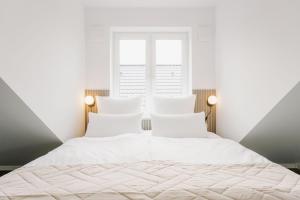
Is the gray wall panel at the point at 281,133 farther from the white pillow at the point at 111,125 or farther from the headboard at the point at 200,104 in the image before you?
the white pillow at the point at 111,125

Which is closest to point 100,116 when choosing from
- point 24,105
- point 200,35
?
point 24,105

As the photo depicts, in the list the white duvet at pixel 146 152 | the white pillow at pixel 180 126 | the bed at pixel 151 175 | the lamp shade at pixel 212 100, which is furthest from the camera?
the lamp shade at pixel 212 100

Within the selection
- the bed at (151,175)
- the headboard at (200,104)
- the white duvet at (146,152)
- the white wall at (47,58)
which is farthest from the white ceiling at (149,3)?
the bed at (151,175)

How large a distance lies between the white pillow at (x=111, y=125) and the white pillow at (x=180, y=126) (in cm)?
23

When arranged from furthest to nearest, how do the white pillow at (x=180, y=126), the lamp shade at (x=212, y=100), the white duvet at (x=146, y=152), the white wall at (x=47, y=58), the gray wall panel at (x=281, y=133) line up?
the lamp shade at (x=212, y=100) → the white pillow at (x=180, y=126) → the gray wall panel at (x=281, y=133) → the white duvet at (x=146, y=152) → the white wall at (x=47, y=58)

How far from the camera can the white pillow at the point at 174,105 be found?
3359 millimetres

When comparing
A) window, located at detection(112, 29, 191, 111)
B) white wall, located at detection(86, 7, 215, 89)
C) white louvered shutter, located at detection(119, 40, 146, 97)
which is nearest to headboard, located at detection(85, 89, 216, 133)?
white wall, located at detection(86, 7, 215, 89)

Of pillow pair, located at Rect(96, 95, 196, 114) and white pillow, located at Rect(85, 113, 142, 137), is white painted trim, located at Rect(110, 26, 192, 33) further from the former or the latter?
white pillow, located at Rect(85, 113, 142, 137)

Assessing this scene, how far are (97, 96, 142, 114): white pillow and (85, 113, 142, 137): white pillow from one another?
168 mm

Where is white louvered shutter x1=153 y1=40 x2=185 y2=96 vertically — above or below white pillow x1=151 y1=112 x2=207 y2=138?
above

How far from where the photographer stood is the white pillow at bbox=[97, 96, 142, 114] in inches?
132

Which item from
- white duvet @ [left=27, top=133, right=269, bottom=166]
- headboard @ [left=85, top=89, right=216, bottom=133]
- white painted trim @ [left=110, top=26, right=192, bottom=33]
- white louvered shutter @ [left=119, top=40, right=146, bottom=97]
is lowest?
white duvet @ [left=27, top=133, right=269, bottom=166]

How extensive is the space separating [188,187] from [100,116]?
193 centimetres

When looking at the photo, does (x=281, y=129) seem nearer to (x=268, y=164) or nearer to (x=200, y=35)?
(x=268, y=164)
